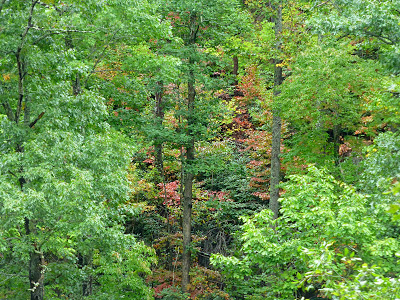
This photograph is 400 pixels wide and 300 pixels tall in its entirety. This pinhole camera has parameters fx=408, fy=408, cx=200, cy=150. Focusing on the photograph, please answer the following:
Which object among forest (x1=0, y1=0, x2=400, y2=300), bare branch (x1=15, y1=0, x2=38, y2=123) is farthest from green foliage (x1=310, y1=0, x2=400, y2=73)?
bare branch (x1=15, y1=0, x2=38, y2=123)

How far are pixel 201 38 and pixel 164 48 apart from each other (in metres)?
1.79

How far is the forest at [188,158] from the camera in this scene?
26.6ft

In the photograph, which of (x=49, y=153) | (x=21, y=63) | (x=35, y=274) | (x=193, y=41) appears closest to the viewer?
(x=49, y=153)

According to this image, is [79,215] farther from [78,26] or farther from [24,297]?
[78,26]

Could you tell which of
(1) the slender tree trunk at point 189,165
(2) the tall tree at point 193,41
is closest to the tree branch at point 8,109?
(2) the tall tree at point 193,41

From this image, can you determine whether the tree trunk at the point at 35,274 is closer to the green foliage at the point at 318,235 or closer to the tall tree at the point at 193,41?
the green foliage at the point at 318,235

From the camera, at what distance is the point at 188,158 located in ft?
50.5

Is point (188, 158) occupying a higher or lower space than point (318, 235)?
higher

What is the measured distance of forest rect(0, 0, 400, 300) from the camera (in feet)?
26.6

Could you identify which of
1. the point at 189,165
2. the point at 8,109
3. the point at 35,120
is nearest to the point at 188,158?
the point at 189,165

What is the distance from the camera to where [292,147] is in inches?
581

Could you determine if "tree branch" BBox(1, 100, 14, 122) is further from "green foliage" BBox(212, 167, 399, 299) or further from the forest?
"green foliage" BBox(212, 167, 399, 299)

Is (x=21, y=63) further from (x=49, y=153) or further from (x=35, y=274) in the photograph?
(x=35, y=274)

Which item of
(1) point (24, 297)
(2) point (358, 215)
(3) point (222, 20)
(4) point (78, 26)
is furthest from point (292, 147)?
(1) point (24, 297)
